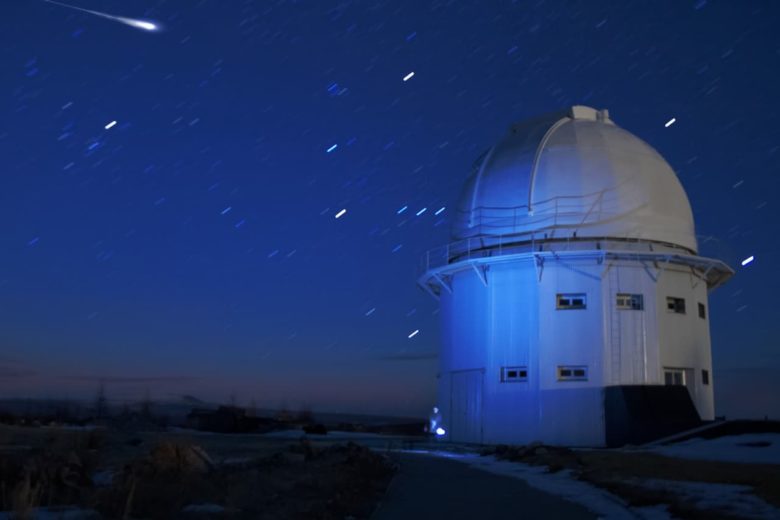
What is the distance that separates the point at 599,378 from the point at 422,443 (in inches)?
230

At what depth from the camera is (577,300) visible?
25328 mm

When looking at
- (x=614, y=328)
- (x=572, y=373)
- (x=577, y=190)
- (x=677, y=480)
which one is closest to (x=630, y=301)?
(x=614, y=328)

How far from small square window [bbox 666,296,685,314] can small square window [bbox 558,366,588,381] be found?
11.9ft

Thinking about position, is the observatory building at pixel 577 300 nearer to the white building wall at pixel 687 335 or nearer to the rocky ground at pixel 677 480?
the white building wall at pixel 687 335

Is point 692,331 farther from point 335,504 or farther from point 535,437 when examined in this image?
point 335,504

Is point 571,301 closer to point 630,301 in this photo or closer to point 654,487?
point 630,301

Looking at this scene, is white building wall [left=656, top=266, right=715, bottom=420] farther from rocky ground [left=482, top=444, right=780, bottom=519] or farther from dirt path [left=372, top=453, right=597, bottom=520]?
dirt path [left=372, top=453, right=597, bottom=520]

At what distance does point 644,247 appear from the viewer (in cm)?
2575

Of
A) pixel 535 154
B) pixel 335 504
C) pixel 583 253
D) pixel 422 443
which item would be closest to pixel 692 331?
pixel 583 253

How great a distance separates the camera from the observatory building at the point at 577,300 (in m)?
24.6

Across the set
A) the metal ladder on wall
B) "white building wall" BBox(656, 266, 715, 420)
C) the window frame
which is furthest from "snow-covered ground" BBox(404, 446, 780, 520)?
"white building wall" BBox(656, 266, 715, 420)

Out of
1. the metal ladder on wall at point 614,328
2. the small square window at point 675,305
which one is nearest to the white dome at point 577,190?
the metal ladder on wall at point 614,328

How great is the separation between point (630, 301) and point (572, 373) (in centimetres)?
292

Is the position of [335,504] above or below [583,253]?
below
